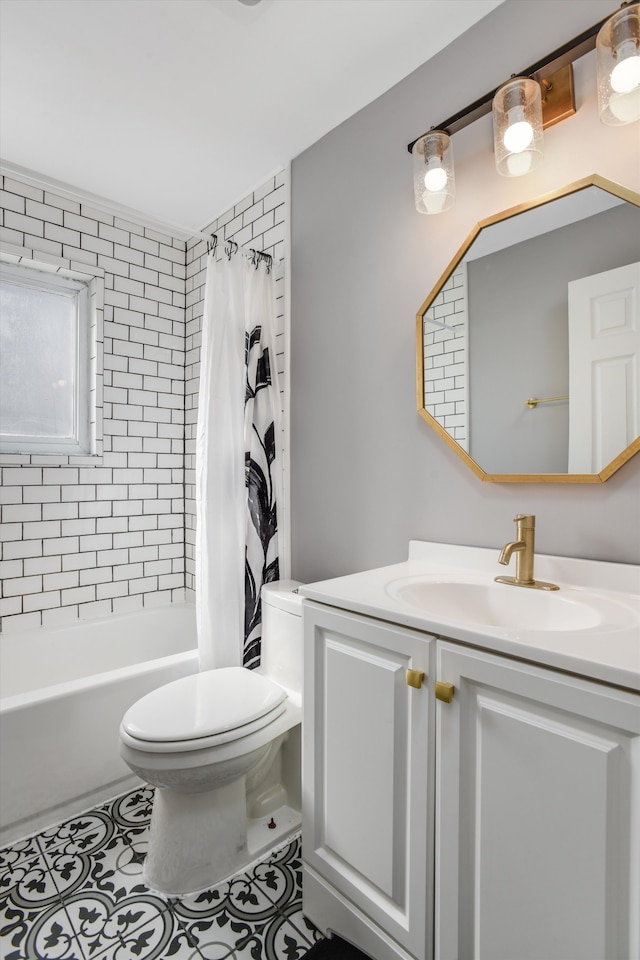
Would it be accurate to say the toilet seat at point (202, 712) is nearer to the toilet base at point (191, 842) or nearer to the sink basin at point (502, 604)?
the toilet base at point (191, 842)

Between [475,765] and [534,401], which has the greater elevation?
[534,401]

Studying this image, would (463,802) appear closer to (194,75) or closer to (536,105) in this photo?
(536,105)

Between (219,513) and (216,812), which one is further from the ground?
(219,513)

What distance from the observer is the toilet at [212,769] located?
4.54 feet

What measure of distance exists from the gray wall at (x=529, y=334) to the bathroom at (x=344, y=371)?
0.35 feet

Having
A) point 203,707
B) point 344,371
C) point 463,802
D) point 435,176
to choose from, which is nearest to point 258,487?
point 344,371

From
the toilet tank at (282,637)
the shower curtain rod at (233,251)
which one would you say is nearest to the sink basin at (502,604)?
the toilet tank at (282,637)

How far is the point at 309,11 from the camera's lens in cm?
153

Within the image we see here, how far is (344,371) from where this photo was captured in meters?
1.97

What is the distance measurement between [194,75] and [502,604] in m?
2.01

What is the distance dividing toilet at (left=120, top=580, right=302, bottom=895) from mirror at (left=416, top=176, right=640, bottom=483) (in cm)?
93

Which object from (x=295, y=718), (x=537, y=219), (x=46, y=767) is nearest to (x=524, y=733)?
(x=295, y=718)

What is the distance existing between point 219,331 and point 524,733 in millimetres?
1710

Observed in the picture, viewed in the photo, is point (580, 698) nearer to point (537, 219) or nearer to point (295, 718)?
point (295, 718)
